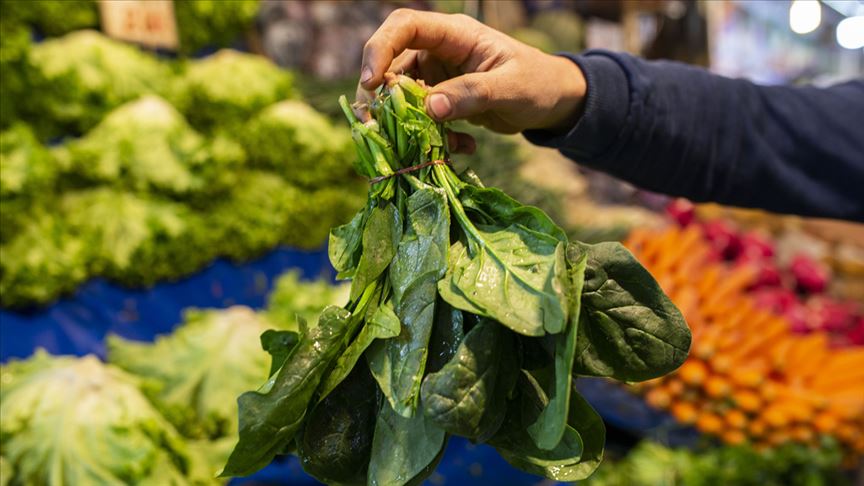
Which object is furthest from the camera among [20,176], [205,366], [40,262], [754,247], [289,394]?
[754,247]

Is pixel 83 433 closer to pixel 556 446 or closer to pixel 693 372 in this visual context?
pixel 556 446

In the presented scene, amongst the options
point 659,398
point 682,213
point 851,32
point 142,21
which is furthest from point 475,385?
point 851,32

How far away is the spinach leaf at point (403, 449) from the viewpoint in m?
0.85

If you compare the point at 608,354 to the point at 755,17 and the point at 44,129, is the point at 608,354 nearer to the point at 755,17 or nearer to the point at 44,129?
the point at 44,129

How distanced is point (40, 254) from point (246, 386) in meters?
0.93

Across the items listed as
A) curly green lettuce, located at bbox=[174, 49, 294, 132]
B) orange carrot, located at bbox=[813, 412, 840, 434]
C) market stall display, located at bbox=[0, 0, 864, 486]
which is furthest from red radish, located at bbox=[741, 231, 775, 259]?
curly green lettuce, located at bbox=[174, 49, 294, 132]

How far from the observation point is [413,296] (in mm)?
885

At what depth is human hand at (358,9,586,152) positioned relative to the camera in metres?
1.06

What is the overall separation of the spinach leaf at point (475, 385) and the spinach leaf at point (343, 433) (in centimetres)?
18

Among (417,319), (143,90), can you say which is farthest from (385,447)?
(143,90)

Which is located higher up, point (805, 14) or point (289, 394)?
point (289, 394)

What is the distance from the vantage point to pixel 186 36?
122 inches

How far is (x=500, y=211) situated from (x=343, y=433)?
385mm

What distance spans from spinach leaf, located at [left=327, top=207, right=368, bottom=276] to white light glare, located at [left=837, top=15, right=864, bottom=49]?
7849mm
